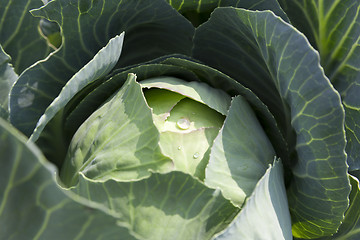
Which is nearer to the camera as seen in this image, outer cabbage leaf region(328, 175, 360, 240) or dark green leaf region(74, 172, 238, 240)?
dark green leaf region(74, 172, 238, 240)

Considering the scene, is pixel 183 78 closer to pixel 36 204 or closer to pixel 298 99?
pixel 298 99

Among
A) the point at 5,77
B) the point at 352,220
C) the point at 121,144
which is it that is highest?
the point at 121,144

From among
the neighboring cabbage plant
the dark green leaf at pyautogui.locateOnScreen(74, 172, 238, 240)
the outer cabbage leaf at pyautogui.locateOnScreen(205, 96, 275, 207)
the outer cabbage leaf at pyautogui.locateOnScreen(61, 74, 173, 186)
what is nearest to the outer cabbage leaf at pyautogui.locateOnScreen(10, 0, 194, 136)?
the neighboring cabbage plant

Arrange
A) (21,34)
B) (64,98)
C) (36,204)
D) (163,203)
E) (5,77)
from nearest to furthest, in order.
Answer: (36,204) → (163,203) → (64,98) → (5,77) → (21,34)

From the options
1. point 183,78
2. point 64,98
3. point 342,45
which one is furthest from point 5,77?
point 342,45

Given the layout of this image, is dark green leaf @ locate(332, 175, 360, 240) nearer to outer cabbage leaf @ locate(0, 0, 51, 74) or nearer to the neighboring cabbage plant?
the neighboring cabbage plant

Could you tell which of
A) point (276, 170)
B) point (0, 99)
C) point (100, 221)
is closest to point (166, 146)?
point (276, 170)

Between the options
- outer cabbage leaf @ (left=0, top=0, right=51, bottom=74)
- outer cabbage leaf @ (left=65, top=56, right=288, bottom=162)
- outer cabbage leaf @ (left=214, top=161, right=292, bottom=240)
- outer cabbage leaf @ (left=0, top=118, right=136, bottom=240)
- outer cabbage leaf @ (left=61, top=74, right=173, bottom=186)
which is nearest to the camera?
outer cabbage leaf @ (left=0, top=118, right=136, bottom=240)

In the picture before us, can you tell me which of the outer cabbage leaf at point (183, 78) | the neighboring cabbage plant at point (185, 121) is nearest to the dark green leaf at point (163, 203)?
the neighboring cabbage plant at point (185, 121)
